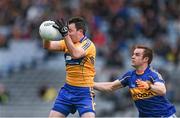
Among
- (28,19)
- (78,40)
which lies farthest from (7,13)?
(78,40)

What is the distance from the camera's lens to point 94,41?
834 inches

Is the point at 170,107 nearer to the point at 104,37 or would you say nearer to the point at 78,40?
the point at 78,40

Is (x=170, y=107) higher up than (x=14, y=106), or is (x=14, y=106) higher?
(x=170, y=107)

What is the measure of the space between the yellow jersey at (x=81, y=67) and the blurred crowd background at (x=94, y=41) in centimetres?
697

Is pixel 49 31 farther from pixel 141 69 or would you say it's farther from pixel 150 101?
pixel 150 101

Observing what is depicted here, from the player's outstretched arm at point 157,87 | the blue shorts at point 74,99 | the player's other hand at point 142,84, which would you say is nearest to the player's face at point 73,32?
the blue shorts at point 74,99

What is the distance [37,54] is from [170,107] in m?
10.8

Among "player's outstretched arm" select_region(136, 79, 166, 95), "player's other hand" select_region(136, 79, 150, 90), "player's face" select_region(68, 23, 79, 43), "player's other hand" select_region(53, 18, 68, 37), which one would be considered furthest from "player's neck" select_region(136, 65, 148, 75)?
"player's other hand" select_region(53, 18, 68, 37)

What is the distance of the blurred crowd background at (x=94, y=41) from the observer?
65.4 feet

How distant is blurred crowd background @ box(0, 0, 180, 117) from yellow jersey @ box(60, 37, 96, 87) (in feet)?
22.9

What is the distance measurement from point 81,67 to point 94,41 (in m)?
9.44

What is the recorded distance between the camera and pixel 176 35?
21.2 metres

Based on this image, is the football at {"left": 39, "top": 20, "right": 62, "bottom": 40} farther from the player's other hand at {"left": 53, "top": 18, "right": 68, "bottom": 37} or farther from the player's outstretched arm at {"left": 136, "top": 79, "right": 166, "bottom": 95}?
the player's outstretched arm at {"left": 136, "top": 79, "right": 166, "bottom": 95}

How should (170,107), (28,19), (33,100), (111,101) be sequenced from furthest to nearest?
(28,19) < (33,100) < (111,101) < (170,107)
